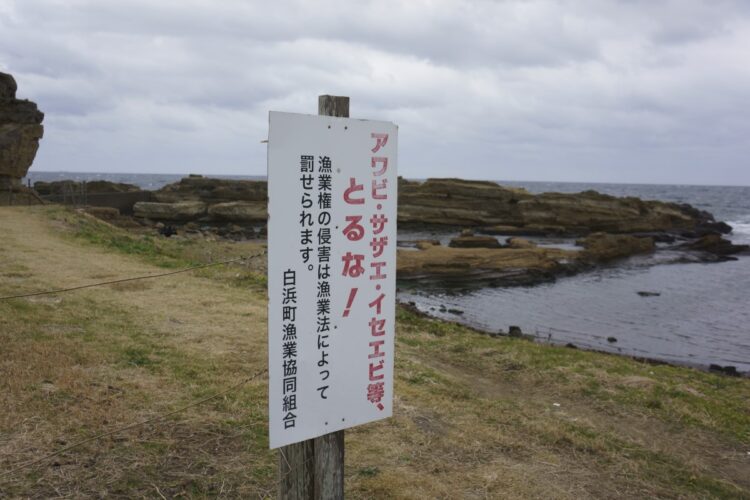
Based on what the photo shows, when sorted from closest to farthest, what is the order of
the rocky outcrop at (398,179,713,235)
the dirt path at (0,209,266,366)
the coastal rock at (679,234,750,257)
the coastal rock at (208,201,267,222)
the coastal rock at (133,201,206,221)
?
the dirt path at (0,209,266,366), the coastal rock at (679,234,750,257), the coastal rock at (133,201,206,221), the coastal rock at (208,201,267,222), the rocky outcrop at (398,179,713,235)

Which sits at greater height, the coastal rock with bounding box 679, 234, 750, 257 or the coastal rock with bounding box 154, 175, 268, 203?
the coastal rock with bounding box 154, 175, 268, 203

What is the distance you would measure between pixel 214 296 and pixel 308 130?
826 cm

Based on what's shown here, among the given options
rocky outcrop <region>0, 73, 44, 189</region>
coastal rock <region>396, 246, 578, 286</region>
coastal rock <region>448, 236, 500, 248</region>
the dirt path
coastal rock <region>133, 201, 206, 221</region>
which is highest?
rocky outcrop <region>0, 73, 44, 189</region>

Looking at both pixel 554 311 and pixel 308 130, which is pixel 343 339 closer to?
pixel 308 130

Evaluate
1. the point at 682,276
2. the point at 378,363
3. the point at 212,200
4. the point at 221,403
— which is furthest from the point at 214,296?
the point at 212,200

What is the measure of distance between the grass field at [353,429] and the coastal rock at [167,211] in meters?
32.7

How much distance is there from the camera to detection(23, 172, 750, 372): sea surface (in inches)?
603

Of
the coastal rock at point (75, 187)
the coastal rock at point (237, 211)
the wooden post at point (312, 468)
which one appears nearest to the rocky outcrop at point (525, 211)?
the coastal rock at point (237, 211)

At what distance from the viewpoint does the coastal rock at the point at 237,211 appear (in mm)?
44531

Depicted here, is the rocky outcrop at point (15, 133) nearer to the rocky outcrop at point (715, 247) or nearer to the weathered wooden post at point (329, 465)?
the weathered wooden post at point (329, 465)

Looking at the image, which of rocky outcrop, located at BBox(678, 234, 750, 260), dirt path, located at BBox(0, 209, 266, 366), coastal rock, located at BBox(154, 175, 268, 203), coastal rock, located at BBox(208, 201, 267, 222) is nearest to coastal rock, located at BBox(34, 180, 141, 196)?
coastal rock, located at BBox(154, 175, 268, 203)

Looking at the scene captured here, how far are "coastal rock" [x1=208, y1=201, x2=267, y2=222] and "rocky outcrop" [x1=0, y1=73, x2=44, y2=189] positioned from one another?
18.1m

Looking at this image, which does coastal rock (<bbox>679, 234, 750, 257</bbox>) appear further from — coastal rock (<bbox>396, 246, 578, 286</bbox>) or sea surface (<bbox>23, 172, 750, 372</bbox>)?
coastal rock (<bbox>396, 246, 578, 286</bbox>)

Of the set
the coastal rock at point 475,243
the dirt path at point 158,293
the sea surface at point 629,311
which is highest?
the dirt path at point 158,293
